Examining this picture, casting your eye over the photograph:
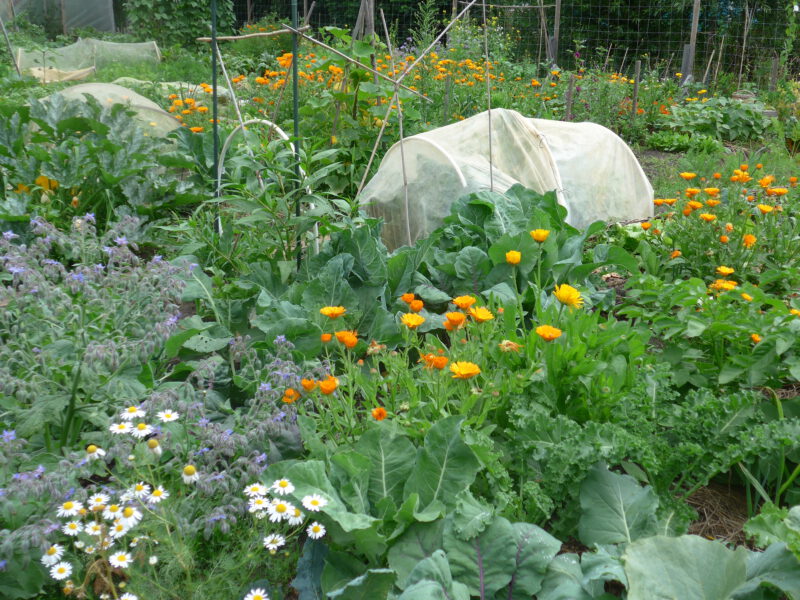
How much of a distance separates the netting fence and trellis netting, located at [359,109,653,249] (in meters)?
6.16

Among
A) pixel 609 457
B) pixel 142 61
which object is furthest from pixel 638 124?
pixel 142 61

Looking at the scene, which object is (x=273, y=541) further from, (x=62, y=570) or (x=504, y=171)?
(x=504, y=171)

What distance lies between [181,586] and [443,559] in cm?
67

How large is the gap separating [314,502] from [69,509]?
1.88ft

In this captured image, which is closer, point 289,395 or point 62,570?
point 62,570

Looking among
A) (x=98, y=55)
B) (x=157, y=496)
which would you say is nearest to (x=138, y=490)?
(x=157, y=496)

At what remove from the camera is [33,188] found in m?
4.04

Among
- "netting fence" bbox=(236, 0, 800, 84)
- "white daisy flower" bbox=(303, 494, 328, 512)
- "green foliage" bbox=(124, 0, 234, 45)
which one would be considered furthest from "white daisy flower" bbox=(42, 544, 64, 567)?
"green foliage" bbox=(124, 0, 234, 45)

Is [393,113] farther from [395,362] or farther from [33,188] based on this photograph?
[395,362]

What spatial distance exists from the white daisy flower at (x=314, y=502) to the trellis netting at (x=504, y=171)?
2204mm

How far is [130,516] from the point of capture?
1680 millimetres

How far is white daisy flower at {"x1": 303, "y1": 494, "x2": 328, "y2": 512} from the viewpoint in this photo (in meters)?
1.74

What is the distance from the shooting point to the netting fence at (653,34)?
1151 cm

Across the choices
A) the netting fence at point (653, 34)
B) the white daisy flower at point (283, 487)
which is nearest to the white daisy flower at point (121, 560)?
the white daisy flower at point (283, 487)
